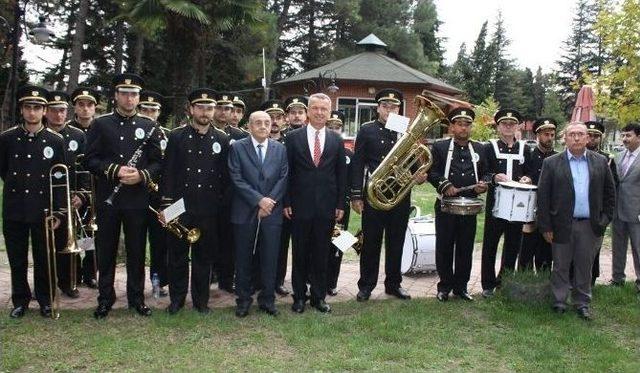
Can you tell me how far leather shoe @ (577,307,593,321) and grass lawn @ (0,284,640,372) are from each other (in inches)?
4.2

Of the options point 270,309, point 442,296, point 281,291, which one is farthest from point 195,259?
point 442,296

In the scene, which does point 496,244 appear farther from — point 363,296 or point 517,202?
point 363,296

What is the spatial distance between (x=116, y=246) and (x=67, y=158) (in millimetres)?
1226

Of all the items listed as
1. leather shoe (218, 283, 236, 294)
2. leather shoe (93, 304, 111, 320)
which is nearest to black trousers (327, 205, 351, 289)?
leather shoe (218, 283, 236, 294)

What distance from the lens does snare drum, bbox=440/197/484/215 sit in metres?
6.30

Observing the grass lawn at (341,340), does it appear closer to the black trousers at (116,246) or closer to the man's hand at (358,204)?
the black trousers at (116,246)

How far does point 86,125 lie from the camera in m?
6.96

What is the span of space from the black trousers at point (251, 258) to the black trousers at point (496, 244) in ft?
8.68

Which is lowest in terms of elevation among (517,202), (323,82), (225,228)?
(225,228)

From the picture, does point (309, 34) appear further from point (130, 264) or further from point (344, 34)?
point (130, 264)

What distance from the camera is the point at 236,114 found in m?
7.24

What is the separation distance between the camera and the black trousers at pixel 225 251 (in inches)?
258

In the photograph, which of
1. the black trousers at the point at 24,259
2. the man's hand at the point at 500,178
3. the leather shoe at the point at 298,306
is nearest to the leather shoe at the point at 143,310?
the black trousers at the point at 24,259

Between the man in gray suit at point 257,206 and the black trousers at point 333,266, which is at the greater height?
the man in gray suit at point 257,206
